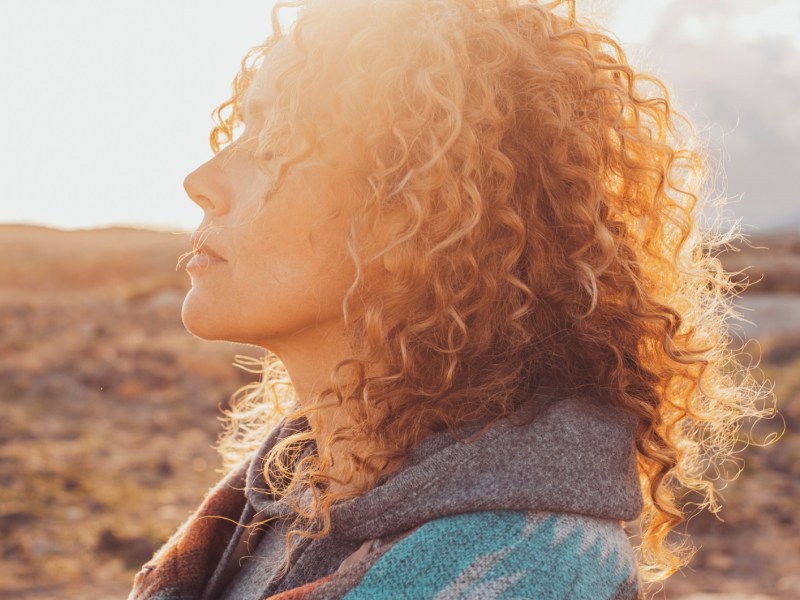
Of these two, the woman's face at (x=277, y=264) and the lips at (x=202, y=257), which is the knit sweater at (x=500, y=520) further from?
the lips at (x=202, y=257)

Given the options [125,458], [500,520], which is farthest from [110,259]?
[500,520]

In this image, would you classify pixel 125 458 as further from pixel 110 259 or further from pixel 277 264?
pixel 110 259

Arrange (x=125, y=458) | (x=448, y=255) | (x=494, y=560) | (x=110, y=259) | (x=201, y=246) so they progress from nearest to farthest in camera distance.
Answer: (x=494, y=560)
(x=448, y=255)
(x=201, y=246)
(x=125, y=458)
(x=110, y=259)

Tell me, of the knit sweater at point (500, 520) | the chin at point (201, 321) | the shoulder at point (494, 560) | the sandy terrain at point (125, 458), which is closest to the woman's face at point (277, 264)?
the chin at point (201, 321)

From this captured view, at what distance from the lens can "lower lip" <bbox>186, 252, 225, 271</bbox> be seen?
1.61 metres

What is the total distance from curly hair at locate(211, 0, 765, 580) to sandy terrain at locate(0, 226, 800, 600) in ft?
7.16

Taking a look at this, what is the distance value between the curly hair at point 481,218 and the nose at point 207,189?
13 centimetres

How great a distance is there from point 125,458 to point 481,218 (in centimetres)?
596

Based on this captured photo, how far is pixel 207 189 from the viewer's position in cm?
165

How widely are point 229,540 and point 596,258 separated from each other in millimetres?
1052

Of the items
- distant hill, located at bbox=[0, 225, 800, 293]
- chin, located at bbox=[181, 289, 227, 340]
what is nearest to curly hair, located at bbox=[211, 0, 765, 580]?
chin, located at bbox=[181, 289, 227, 340]

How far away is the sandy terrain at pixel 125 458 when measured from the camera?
4.94 m

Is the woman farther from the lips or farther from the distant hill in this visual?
the distant hill

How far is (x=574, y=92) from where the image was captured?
5.18ft
